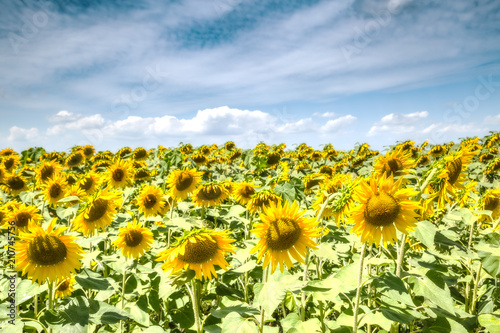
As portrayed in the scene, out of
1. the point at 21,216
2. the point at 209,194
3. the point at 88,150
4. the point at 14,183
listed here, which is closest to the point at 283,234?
the point at 209,194

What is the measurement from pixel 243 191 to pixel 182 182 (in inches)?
39.0

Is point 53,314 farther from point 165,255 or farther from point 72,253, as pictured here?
point 165,255

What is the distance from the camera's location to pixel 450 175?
236cm

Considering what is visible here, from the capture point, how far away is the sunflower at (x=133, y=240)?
3219mm

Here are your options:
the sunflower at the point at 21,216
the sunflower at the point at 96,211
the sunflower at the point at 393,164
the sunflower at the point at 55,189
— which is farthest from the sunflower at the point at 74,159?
the sunflower at the point at 393,164

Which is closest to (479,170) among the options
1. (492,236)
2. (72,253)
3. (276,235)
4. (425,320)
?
(492,236)

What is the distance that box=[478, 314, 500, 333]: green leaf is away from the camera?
90.1 inches

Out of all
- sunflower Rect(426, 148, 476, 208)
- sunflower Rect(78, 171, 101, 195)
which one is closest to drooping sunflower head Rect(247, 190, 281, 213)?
sunflower Rect(426, 148, 476, 208)

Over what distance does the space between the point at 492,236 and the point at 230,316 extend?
2.56 meters

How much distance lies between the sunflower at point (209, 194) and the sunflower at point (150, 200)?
616 millimetres

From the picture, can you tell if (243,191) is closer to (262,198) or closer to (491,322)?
(262,198)

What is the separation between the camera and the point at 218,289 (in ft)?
8.76

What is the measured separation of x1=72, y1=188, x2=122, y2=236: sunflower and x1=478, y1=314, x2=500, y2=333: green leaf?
12.1ft

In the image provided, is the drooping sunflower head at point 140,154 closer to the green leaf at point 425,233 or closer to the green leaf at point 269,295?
the green leaf at point 269,295
